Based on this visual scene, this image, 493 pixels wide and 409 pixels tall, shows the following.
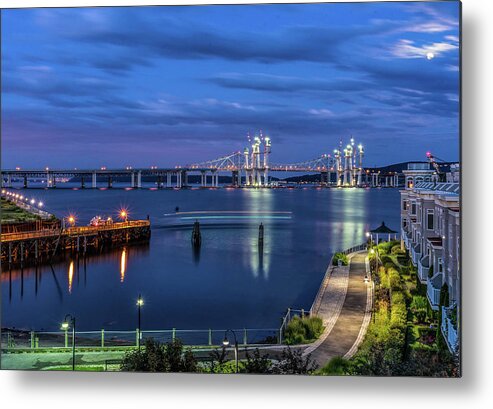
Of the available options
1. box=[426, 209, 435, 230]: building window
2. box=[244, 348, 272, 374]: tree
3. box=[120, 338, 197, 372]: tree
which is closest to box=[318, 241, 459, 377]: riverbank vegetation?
box=[244, 348, 272, 374]: tree

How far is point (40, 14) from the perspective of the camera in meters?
6.30

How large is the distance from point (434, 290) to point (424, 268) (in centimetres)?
138

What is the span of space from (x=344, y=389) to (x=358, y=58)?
4.38m

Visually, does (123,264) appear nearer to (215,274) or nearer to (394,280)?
(215,274)

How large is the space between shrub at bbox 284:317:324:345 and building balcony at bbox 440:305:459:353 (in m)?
1.49

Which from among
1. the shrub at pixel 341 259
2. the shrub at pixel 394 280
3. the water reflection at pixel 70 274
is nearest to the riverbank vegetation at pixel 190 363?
the shrub at pixel 394 280

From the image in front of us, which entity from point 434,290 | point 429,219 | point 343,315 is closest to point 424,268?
point 429,219

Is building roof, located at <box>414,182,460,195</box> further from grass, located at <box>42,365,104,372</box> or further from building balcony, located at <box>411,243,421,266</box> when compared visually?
grass, located at <box>42,365,104,372</box>

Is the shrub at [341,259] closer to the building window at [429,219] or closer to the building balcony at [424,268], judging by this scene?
the building window at [429,219]

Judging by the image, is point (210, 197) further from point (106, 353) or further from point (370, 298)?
point (106, 353)

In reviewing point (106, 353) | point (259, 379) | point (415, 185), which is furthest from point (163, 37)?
point (415, 185)

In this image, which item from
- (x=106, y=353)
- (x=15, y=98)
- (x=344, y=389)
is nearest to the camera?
(x=344, y=389)

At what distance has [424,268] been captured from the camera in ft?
27.3

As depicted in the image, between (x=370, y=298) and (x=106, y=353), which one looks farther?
(x=370, y=298)
